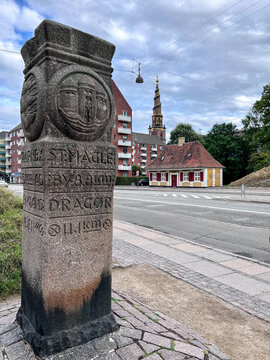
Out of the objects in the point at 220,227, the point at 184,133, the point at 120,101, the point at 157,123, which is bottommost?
the point at 220,227

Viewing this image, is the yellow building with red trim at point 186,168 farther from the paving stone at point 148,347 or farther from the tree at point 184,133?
the paving stone at point 148,347

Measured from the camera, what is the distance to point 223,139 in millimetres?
52781

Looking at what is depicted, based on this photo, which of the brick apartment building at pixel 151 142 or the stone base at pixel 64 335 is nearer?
the stone base at pixel 64 335

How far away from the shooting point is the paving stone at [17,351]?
2.46 meters

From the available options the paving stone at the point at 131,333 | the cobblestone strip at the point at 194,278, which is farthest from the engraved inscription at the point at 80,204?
the cobblestone strip at the point at 194,278

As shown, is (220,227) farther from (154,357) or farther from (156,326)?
(154,357)

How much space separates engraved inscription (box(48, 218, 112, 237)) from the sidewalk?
2451 millimetres

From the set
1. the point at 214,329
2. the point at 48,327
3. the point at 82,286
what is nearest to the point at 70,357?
the point at 48,327

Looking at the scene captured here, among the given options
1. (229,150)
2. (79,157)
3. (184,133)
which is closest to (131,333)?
(79,157)

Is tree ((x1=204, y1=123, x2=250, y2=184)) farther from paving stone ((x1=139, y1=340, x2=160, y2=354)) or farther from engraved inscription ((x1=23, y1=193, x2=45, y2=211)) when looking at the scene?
paving stone ((x1=139, y1=340, x2=160, y2=354))

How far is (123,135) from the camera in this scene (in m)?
60.8

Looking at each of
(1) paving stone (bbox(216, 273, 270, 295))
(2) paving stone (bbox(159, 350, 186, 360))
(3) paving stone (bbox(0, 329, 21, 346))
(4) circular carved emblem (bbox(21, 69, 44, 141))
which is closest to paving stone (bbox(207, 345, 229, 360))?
(2) paving stone (bbox(159, 350, 186, 360))

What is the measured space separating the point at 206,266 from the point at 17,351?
4069 millimetres

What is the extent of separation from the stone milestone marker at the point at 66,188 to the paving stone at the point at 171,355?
65 cm
